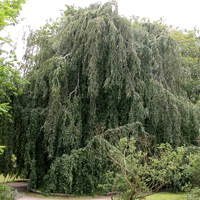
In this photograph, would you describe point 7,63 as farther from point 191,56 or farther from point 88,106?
point 191,56

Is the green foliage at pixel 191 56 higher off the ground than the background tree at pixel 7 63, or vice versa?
the green foliage at pixel 191 56

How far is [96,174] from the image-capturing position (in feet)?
25.6

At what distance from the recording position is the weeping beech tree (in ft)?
25.5

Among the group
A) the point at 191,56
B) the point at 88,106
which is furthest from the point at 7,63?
the point at 191,56

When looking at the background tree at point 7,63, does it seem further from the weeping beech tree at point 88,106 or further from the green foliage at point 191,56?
the green foliage at point 191,56

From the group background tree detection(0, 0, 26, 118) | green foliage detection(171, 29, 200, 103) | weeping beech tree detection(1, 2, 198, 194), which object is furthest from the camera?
green foliage detection(171, 29, 200, 103)

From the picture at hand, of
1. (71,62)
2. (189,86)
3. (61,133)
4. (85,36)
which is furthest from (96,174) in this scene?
(189,86)

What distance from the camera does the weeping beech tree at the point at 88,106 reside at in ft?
25.5

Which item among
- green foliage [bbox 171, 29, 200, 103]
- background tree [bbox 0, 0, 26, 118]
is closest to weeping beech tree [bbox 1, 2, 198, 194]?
background tree [bbox 0, 0, 26, 118]

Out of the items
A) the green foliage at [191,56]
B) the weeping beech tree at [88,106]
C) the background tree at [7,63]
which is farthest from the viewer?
the green foliage at [191,56]

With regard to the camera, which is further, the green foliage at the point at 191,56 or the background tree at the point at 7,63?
the green foliage at the point at 191,56

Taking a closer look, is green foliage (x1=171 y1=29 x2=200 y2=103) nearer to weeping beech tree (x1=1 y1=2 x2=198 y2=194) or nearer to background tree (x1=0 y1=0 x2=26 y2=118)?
weeping beech tree (x1=1 y1=2 x2=198 y2=194)

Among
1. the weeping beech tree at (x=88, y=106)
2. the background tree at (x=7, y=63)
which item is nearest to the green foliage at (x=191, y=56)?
the weeping beech tree at (x=88, y=106)

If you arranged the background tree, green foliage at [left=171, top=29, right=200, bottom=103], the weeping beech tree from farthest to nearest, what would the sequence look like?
green foliage at [left=171, top=29, right=200, bottom=103]
the weeping beech tree
the background tree
